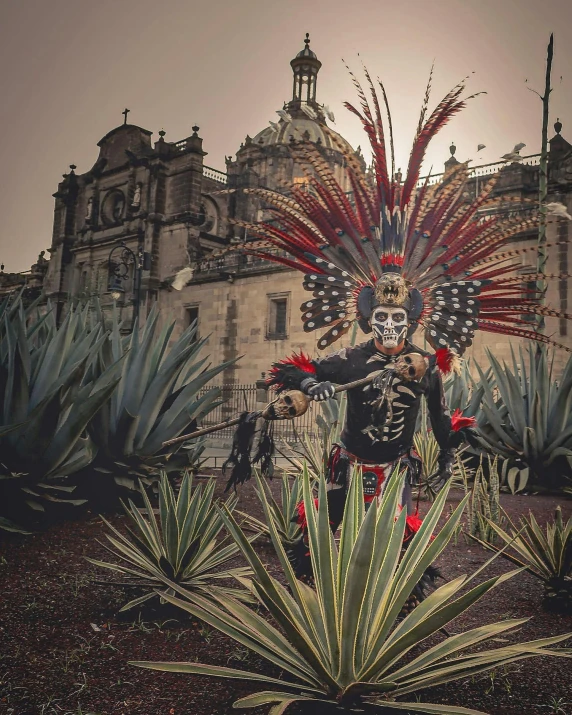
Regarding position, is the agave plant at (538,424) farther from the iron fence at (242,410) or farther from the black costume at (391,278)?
the iron fence at (242,410)

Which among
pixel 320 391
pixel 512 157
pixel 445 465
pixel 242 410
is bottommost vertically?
pixel 242 410

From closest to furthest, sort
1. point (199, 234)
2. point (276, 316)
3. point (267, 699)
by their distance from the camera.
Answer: point (267, 699)
point (276, 316)
point (199, 234)

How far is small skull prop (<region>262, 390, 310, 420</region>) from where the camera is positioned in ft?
10.8

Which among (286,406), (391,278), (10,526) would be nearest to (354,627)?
(286,406)

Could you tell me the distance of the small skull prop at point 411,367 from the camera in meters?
3.44

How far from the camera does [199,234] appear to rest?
34062mm

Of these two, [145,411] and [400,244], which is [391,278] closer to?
[400,244]

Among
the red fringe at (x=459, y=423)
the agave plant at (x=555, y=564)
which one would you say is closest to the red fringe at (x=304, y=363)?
the red fringe at (x=459, y=423)

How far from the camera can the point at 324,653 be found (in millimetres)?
2188

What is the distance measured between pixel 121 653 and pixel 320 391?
1537mm

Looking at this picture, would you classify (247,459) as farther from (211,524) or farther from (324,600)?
(324,600)

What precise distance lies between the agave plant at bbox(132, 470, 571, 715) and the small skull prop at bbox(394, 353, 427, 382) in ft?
3.44

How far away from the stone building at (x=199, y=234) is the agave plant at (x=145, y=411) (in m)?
10.9

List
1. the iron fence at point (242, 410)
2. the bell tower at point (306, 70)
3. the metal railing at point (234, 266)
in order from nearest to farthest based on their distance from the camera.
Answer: the iron fence at point (242, 410) → the metal railing at point (234, 266) → the bell tower at point (306, 70)
